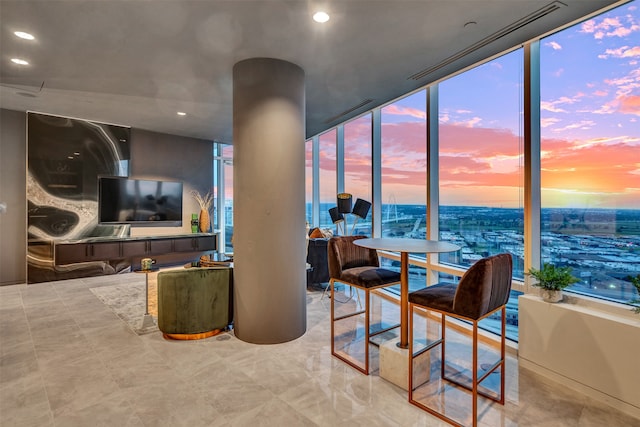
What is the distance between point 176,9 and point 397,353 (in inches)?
128

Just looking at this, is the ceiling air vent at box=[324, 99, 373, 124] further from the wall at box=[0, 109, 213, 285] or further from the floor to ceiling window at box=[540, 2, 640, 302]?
the wall at box=[0, 109, 213, 285]

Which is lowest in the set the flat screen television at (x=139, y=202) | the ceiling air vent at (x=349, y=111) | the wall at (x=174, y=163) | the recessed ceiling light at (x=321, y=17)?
the flat screen television at (x=139, y=202)

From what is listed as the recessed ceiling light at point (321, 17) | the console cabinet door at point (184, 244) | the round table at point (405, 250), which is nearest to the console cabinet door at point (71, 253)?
the console cabinet door at point (184, 244)

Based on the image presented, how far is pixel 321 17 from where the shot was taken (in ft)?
8.63

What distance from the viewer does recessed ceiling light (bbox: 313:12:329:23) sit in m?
2.59

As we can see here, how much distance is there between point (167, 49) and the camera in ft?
10.4

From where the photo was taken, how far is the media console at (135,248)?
563cm

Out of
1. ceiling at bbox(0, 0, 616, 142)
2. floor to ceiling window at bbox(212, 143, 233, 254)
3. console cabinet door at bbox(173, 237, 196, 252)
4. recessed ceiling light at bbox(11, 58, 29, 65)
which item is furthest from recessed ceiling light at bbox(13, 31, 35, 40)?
floor to ceiling window at bbox(212, 143, 233, 254)

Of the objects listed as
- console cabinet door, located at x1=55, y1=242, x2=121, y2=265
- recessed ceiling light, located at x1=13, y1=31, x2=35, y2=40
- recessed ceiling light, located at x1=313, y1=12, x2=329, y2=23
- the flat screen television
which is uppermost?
recessed ceiling light, located at x1=13, y1=31, x2=35, y2=40

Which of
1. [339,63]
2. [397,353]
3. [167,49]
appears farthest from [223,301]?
[339,63]

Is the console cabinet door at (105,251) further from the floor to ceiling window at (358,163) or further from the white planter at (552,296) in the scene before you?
the white planter at (552,296)

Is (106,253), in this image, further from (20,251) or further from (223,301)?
(223,301)

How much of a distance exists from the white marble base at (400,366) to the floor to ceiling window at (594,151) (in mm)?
1538

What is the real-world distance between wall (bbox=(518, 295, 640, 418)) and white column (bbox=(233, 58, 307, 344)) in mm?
2129
